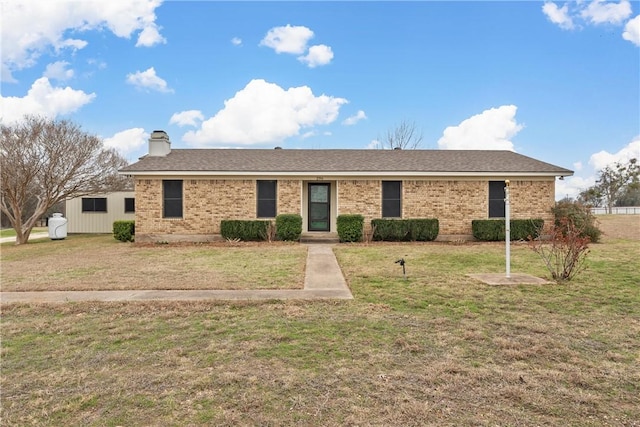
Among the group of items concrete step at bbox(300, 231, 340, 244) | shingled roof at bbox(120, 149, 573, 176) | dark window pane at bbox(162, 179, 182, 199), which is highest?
shingled roof at bbox(120, 149, 573, 176)

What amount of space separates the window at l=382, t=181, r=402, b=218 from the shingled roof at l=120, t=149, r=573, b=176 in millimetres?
661

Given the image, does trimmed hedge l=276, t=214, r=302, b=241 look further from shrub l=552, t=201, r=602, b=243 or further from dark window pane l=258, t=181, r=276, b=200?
shrub l=552, t=201, r=602, b=243

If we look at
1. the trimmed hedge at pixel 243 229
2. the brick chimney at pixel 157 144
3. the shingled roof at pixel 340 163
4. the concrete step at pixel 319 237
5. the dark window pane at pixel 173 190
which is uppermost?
the brick chimney at pixel 157 144

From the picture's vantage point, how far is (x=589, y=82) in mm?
15820

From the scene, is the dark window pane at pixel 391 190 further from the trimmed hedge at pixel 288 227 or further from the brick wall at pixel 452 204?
the trimmed hedge at pixel 288 227

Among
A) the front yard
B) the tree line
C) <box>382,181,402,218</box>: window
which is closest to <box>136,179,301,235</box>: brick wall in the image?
<box>382,181,402,218</box>: window

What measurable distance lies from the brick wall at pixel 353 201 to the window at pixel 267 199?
28cm

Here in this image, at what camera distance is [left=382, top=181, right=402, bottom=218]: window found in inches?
604

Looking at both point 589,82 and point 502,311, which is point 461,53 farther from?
point 502,311

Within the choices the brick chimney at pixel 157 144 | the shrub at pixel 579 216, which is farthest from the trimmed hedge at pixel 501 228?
the brick chimney at pixel 157 144

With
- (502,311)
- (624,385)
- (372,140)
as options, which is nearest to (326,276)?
(502,311)

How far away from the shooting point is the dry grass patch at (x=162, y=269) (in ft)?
22.5

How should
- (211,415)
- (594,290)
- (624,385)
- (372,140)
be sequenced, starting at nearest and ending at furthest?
(211,415), (624,385), (594,290), (372,140)

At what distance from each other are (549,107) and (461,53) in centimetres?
522
